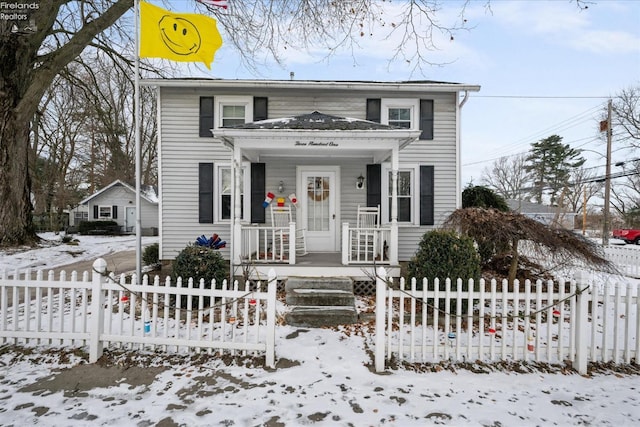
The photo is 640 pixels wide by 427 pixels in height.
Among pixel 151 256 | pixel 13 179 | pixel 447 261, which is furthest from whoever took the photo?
pixel 13 179

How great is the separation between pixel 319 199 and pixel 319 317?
12.2ft

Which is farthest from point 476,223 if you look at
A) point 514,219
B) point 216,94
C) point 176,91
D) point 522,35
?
point 176,91

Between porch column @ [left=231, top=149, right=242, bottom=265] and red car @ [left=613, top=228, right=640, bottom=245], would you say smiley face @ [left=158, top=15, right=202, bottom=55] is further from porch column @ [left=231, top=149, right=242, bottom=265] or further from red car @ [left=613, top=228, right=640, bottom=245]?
red car @ [left=613, top=228, right=640, bottom=245]

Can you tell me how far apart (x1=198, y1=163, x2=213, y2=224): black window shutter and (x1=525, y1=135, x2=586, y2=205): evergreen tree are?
35762 mm

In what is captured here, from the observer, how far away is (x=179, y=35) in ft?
15.4

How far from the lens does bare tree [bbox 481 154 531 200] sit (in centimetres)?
3559

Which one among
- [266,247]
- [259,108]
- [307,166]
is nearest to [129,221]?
[259,108]

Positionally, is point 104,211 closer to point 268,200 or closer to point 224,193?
point 224,193

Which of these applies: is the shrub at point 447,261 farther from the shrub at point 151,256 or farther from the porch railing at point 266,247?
the shrub at point 151,256

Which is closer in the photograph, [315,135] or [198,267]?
[198,267]

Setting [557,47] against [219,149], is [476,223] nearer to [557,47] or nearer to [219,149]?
[219,149]

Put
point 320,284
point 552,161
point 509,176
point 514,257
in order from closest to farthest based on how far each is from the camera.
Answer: point 514,257
point 320,284
point 552,161
point 509,176

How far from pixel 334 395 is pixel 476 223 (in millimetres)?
3413

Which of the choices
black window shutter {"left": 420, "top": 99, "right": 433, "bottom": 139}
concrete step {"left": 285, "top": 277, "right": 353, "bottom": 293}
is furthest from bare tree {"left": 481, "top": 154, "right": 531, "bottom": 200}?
concrete step {"left": 285, "top": 277, "right": 353, "bottom": 293}
